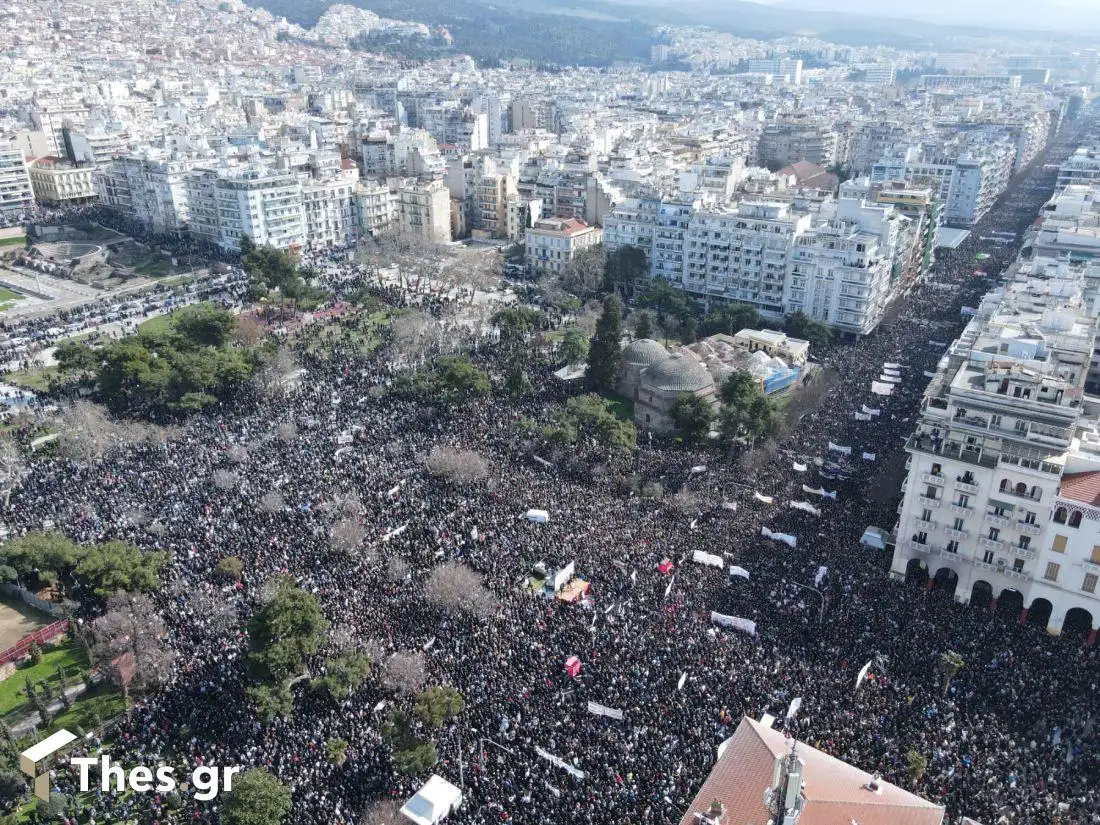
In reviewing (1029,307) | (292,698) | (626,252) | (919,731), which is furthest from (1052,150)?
(292,698)

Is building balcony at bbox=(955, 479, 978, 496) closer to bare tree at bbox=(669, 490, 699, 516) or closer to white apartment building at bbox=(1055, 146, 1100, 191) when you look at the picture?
bare tree at bbox=(669, 490, 699, 516)

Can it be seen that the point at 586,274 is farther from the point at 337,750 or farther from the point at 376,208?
the point at 337,750

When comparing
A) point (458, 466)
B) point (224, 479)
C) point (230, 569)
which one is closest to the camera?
point (230, 569)

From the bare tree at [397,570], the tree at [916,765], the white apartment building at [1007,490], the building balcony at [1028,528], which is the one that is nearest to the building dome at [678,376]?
the white apartment building at [1007,490]

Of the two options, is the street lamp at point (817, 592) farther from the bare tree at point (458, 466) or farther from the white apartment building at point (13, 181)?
the white apartment building at point (13, 181)

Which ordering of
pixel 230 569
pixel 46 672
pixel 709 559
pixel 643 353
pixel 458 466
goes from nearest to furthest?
pixel 46 672, pixel 230 569, pixel 709 559, pixel 458 466, pixel 643 353

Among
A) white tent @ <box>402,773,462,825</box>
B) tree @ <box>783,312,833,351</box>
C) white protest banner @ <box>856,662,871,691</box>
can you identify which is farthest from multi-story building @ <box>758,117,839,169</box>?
white tent @ <box>402,773,462,825</box>

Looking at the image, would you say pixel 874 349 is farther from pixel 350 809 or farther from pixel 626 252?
pixel 350 809

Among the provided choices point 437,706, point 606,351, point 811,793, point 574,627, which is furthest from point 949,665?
point 606,351
